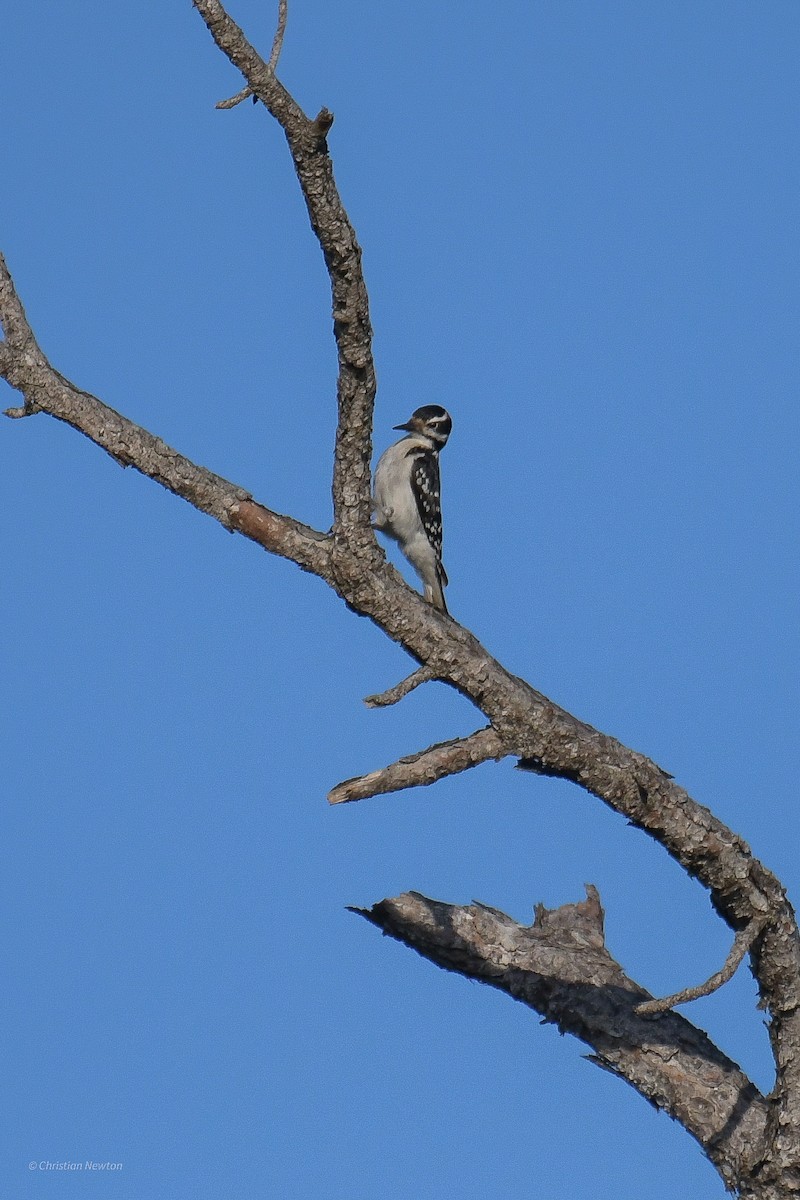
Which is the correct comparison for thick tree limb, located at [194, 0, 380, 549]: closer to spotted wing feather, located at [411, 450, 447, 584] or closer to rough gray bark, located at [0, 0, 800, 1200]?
rough gray bark, located at [0, 0, 800, 1200]

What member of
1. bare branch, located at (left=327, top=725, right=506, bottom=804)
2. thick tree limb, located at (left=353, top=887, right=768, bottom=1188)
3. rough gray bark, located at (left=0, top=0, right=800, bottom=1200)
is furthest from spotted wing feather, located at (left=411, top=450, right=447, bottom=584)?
bare branch, located at (left=327, top=725, right=506, bottom=804)

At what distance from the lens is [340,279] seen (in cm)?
700

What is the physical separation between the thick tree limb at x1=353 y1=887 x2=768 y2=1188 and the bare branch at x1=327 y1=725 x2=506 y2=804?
2.60 meters

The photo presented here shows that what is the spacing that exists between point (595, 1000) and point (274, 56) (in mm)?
6910

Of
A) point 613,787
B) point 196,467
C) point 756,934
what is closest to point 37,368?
point 196,467

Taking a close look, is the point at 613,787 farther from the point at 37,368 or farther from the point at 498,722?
the point at 37,368

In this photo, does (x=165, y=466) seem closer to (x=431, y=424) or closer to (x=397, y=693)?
(x=397, y=693)

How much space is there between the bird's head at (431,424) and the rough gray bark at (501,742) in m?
6.11

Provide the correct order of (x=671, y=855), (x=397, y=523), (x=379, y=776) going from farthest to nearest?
(x=397, y=523), (x=671, y=855), (x=379, y=776)

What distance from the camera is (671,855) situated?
29.0ft

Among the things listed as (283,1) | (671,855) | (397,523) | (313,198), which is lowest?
(671,855)

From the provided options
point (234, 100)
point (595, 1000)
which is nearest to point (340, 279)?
point (234, 100)

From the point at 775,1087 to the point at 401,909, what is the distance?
9.71 ft

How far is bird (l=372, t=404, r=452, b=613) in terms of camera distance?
44.9 ft
